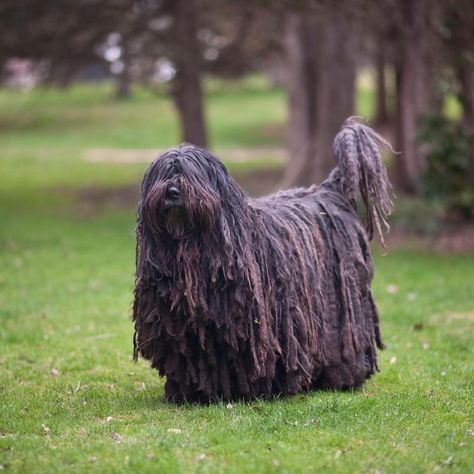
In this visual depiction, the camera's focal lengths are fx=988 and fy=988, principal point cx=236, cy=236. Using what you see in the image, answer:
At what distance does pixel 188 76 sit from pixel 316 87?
432 cm

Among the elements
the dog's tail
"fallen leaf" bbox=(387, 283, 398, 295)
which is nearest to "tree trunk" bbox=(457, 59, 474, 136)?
"fallen leaf" bbox=(387, 283, 398, 295)

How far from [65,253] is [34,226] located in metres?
3.66

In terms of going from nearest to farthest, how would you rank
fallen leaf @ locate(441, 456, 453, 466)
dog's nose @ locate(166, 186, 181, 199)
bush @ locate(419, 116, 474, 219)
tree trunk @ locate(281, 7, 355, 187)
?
fallen leaf @ locate(441, 456, 453, 466) → dog's nose @ locate(166, 186, 181, 199) → bush @ locate(419, 116, 474, 219) → tree trunk @ locate(281, 7, 355, 187)

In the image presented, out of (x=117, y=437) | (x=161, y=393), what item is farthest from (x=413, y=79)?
(x=117, y=437)

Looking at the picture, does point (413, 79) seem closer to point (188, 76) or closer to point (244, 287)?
point (188, 76)

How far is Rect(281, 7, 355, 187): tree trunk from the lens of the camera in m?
19.8

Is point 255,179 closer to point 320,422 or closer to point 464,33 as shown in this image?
point 464,33

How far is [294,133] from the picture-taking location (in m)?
25.7

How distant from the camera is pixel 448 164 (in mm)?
16922

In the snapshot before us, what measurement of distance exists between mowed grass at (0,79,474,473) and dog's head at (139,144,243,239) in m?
1.41

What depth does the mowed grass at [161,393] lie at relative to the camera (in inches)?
249

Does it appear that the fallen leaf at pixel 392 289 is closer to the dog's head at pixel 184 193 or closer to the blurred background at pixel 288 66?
the blurred background at pixel 288 66

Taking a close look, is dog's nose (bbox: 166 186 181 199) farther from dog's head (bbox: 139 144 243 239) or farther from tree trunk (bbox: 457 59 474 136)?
tree trunk (bbox: 457 59 474 136)

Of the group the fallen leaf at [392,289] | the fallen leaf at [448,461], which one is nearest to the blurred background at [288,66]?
the fallen leaf at [392,289]
